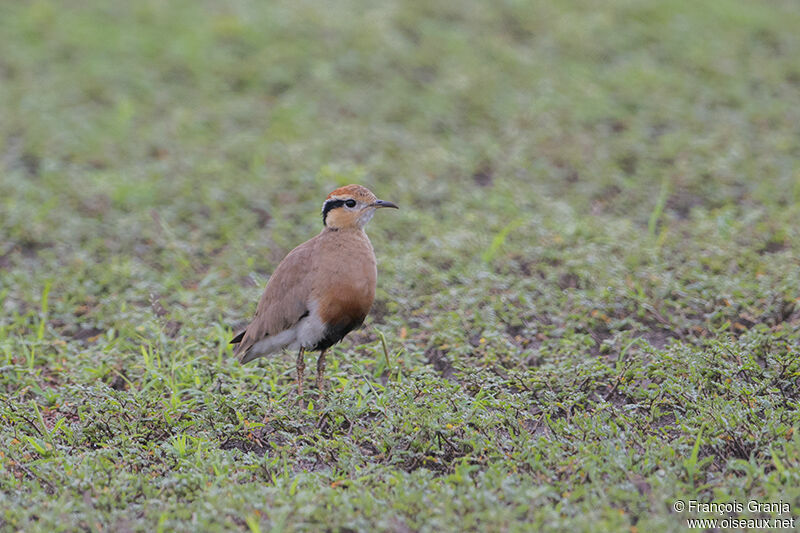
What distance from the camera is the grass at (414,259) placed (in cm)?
383

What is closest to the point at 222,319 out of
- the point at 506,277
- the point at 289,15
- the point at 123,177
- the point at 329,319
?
the point at 329,319

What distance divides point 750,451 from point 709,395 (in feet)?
1.58

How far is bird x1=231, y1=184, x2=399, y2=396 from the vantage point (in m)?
4.60

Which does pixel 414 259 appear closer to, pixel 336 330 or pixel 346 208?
pixel 346 208

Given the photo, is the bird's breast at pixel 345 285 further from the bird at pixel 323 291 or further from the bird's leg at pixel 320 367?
the bird's leg at pixel 320 367

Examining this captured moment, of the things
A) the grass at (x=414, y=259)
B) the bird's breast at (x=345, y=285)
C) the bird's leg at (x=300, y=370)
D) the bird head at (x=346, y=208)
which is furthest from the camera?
the bird head at (x=346, y=208)

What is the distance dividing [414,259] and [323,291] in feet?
6.04

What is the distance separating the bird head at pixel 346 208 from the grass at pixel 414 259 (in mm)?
825

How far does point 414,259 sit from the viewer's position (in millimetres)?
6371

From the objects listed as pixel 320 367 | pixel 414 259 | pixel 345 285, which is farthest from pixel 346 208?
pixel 414 259

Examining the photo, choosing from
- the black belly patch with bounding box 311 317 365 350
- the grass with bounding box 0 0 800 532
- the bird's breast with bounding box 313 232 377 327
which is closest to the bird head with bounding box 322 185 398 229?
the bird's breast with bounding box 313 232 377 327

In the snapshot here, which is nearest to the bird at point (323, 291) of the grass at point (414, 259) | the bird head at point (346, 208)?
the bird head at point (346, 208)

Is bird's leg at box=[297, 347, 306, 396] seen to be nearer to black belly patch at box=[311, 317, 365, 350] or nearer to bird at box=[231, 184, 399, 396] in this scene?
bird at box=[231, 184, 399, 396]

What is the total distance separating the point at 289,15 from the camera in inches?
418
